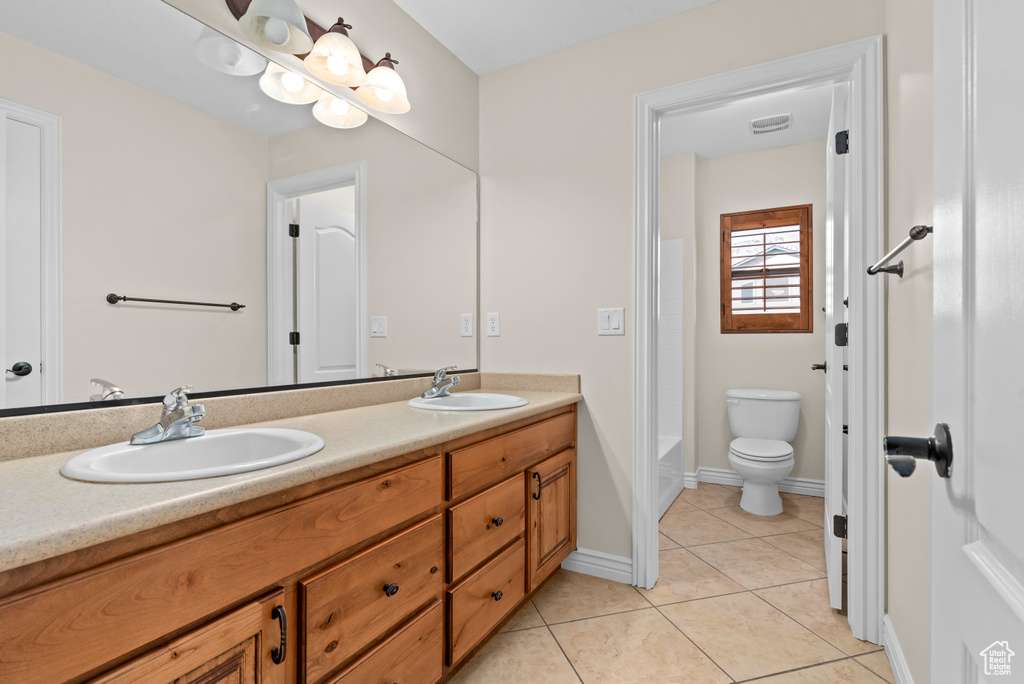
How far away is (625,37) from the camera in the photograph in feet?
6.78

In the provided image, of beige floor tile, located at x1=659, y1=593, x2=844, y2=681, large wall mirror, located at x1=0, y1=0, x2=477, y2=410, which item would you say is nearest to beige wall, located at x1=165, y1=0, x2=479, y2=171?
large wall mirror, located at x1=0, y1=0, x2=477, y2=410

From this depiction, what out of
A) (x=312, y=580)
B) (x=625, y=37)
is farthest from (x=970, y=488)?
(x=625, y=37)

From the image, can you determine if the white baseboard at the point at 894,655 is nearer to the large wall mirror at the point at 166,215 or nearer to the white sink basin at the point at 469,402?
the white sink basin at the point at 469,402

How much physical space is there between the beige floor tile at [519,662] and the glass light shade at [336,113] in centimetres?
185

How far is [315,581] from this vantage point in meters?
0.94

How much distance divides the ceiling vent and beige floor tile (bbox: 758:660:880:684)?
2.72m

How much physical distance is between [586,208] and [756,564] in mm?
1776

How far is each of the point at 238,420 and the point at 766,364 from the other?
3.19 meters

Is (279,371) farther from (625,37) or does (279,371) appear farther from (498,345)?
(625,37)

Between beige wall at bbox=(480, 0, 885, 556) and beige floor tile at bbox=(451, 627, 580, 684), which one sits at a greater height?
beige wall at bbox=(480, 0, 885, 556)

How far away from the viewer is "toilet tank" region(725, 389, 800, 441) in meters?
3.11

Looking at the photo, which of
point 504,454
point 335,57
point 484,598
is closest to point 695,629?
point 484,598

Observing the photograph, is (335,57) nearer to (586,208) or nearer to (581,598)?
(586,208)

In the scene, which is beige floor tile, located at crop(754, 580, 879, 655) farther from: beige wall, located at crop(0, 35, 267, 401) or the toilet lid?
beige wall, located at crop(0, 35, 267, 401)
